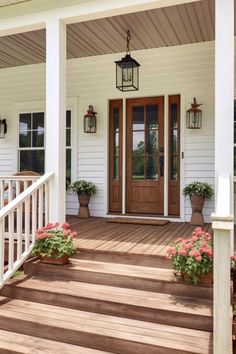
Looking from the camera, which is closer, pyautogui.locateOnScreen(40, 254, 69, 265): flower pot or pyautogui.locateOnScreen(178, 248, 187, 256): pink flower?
pyautogui.locateOnScreen(178, 248, 187, 256): pink flower

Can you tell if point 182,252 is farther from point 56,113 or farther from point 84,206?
point 84,206

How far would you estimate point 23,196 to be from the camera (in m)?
3.27

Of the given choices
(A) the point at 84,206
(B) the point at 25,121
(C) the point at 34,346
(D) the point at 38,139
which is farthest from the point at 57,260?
(B) the point at 25,121

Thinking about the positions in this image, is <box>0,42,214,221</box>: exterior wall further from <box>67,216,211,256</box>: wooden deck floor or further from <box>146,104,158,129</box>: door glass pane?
<box>67,216,211,256</box>: wooden deck floor

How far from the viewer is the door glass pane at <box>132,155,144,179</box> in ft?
18.4

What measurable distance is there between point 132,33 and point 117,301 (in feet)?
12.1

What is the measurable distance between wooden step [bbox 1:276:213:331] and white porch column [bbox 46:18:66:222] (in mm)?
857

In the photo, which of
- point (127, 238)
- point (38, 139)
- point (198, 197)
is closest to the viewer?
point (127, 238)

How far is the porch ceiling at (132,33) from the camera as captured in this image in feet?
13.6

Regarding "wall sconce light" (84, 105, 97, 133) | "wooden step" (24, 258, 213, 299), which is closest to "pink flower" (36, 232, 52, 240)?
"wooden step" (24, 258, 213, 299)

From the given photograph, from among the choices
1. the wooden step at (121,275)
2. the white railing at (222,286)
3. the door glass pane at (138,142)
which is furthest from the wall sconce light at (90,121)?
the white railing at (222,286)

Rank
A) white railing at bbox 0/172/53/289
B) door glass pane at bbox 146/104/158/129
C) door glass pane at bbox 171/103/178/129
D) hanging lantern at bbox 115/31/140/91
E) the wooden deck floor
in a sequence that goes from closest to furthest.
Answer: white railing at bbox 0/172/53/289 < the wooden deck floor < hanging lantern at bbox 115/31/140/91 < door glass pane at bbox 171/103/178/129 < door glass pane at bbox 146/104/158/129

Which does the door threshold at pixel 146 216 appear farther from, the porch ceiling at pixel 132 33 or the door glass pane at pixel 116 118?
the porch ceiling at pixel 132 33

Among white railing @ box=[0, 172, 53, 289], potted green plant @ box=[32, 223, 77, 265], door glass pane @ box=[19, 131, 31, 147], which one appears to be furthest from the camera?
door glass pane @ box=[19, 131, 31, 147]
